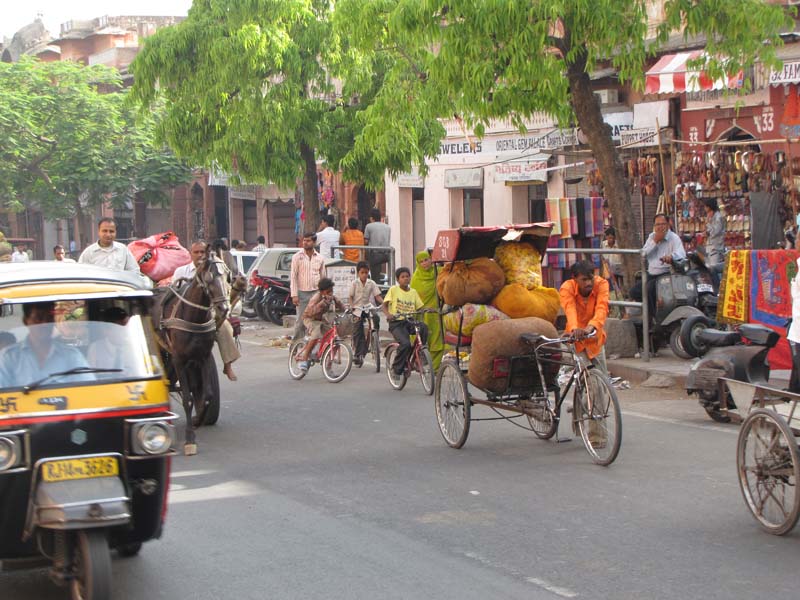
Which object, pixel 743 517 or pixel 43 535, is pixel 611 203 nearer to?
pixel 743 517

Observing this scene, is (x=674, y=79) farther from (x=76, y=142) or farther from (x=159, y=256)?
(x=76, y=142)

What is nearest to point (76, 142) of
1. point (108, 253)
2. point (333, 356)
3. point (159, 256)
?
point (333, 356)

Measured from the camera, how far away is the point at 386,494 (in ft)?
27.4

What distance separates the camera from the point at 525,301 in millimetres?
10031

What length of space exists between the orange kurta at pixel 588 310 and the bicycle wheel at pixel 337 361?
17.8 feet

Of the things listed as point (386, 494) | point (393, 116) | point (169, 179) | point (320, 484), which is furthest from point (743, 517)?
point (169, 179)

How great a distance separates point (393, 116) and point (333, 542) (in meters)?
11.8

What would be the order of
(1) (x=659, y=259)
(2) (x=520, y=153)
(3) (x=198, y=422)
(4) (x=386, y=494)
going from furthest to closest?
(2) (x=520, y=153), (1) (x=659, y=259), (3) (x=198, y=422), (4) (x=386, y=494)

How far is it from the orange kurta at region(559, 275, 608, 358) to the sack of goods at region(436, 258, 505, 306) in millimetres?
648

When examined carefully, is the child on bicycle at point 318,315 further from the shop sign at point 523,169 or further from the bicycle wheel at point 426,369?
the shop sign at point 523,169

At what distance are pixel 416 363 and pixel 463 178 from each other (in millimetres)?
14622

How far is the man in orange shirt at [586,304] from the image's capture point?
968 centimetres

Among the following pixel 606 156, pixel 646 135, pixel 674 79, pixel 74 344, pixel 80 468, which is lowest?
pixel 80 468

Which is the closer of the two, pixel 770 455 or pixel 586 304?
pixel 770 455
